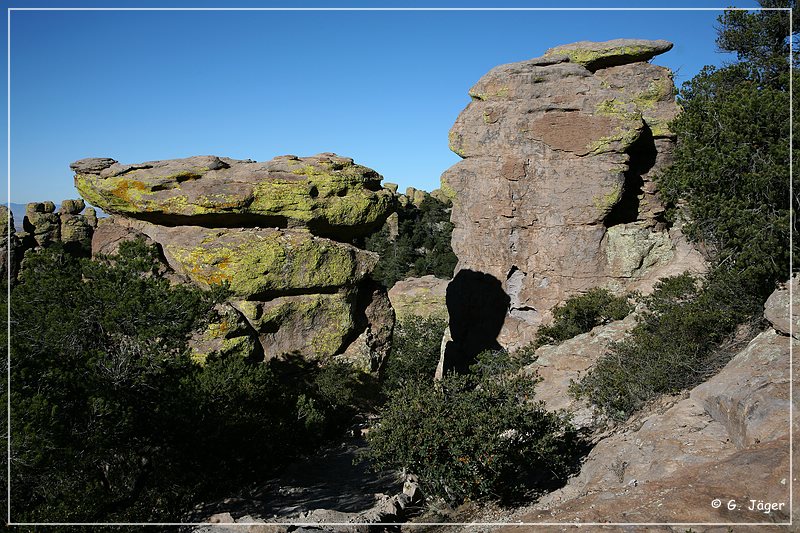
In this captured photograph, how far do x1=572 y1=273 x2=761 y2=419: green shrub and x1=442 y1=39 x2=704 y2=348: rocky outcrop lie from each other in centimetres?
1226

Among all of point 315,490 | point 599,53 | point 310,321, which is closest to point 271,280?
point 310,321

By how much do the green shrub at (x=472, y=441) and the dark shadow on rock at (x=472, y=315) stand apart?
18888 mm

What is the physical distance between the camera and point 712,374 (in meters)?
14.0

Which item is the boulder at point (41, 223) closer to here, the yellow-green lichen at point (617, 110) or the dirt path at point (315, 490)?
the dirt path at point (315, 490)

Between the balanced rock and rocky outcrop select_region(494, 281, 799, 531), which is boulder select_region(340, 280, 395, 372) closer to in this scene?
the balanced rock

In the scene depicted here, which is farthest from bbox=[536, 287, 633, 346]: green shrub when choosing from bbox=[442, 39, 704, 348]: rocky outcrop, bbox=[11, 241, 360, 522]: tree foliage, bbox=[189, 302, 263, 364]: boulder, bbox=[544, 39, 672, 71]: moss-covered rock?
bbox=[11, 241, 360, 522]: tree foliage

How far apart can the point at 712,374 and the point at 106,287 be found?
1384 cm

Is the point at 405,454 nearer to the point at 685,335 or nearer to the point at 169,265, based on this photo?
the point at 685,335

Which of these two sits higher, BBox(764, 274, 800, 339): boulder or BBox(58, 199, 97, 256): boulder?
BBox(58, 199, 97, 256): boulder

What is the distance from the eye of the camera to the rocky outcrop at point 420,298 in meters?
45.3

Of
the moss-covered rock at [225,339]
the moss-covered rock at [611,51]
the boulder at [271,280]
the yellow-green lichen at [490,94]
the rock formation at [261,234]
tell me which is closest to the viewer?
the moss-covered rock at [225,339]

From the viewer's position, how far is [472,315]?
3362 centimetres

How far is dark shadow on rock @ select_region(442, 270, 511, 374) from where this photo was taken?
32.7 meters

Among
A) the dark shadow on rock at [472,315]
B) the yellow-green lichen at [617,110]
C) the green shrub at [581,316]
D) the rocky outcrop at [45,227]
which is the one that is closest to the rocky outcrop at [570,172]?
the yellow-green lichen at [617,110]
